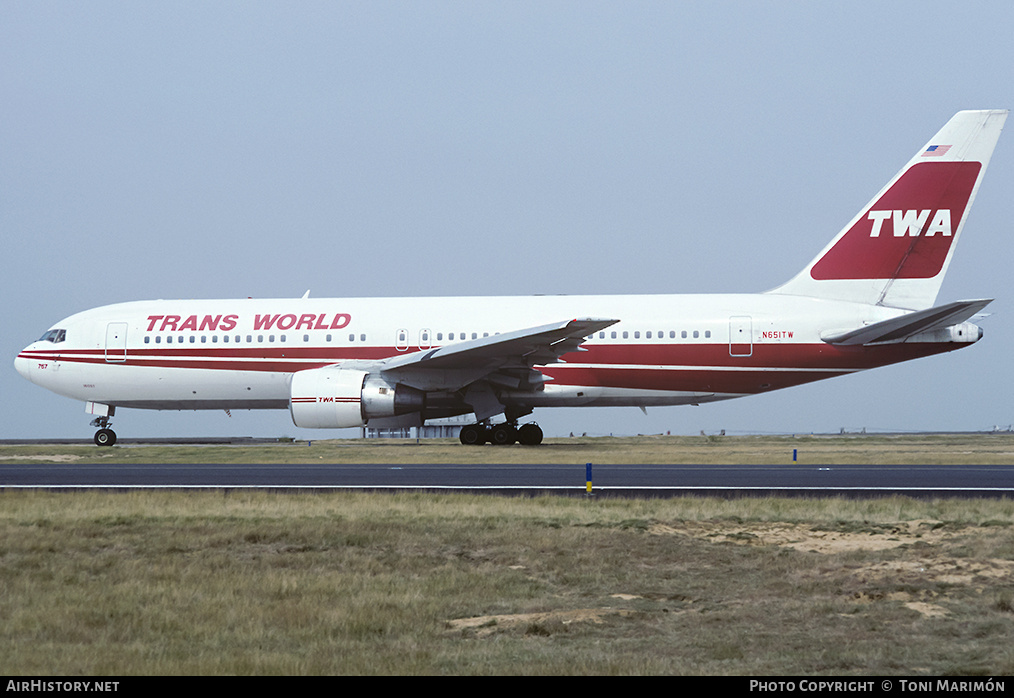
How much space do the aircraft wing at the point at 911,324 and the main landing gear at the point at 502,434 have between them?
839cm

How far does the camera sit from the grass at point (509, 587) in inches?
275

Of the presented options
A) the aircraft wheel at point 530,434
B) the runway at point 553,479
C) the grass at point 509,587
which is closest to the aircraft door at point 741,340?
the runway at point 553,479

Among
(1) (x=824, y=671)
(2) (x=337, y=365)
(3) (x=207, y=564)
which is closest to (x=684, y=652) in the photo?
(1) (x=824, y=671)

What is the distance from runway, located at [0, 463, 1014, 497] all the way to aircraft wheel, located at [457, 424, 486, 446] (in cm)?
636

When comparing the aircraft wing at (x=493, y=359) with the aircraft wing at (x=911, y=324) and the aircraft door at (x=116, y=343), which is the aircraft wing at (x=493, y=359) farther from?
the aircraft door at (x=116, y=343)

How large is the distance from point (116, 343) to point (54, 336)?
2391mm

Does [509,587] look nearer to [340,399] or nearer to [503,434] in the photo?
[340,399]

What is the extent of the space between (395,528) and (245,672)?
5.49 meters

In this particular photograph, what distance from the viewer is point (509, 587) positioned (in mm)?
9281

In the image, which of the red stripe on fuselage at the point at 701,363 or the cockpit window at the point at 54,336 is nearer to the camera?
the red stripe on fuselage at the point at 701,363

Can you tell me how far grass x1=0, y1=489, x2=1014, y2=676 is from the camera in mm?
6980

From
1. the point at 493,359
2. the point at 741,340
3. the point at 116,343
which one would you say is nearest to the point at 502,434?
the point at 493,359

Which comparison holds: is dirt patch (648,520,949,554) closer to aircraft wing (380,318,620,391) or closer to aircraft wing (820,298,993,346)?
aircraft wing (380,318,620,391)
